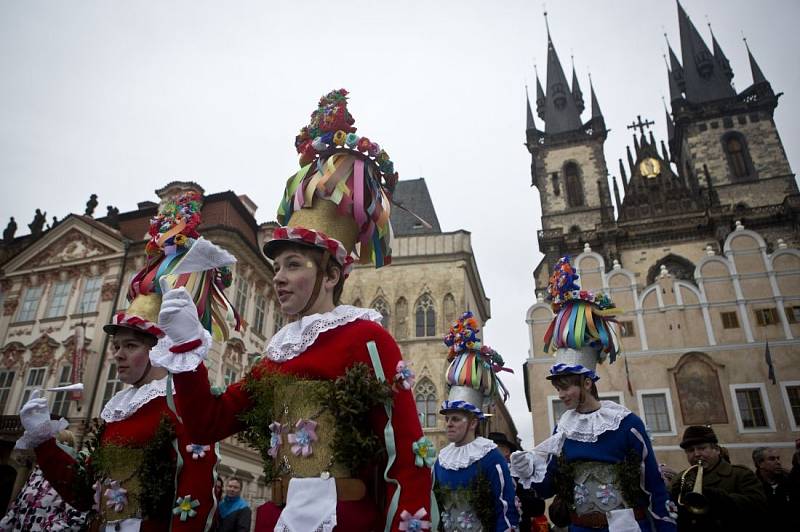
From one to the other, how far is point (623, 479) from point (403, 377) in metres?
2.72

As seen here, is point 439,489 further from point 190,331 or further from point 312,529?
point 190,331

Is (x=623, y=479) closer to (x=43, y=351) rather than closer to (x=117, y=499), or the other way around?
(x=117, y=499)

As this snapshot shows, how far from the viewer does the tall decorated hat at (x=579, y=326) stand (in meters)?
5.47

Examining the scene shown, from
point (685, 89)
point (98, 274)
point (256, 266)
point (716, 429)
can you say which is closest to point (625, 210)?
point (685, 89)

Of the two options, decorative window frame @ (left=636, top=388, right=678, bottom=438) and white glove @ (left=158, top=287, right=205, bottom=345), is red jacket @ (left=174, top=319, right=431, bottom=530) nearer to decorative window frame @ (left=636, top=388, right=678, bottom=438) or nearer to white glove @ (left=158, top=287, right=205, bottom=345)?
white glove @ (left=158, top=287, right=205, bottom=345)

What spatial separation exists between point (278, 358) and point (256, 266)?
61.9 feet

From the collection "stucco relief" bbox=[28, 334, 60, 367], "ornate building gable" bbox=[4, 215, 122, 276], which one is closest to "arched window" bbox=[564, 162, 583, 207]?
"ornate building gable" bbox=[4, 215, 122, 276]

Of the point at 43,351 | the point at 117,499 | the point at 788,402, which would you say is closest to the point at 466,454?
the point at 117,499

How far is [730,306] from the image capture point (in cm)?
2056

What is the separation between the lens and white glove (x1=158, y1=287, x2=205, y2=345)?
2.10m

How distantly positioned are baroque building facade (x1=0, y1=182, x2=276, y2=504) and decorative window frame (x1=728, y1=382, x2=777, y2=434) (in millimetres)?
17439

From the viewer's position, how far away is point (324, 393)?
90.4 inches

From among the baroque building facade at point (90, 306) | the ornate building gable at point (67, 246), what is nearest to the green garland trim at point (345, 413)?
the baroque building facade at point (90, 306)

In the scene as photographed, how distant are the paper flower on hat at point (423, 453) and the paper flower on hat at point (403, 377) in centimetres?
25
